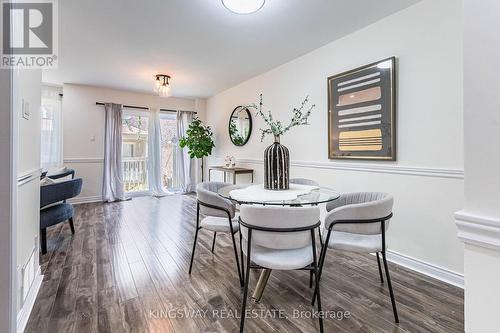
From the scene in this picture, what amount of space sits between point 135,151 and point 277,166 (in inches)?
189

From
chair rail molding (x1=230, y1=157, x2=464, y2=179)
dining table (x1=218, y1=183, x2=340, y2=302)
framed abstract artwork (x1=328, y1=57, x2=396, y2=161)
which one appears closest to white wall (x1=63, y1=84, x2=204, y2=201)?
chair rail molding (x1=230, y1=157, x2=464, y2=179)

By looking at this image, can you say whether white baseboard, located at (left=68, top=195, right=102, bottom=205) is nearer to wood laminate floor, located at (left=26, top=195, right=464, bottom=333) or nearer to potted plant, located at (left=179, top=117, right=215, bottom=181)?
potted plant, located at (left=179, top=117, right=215, bottom=181)

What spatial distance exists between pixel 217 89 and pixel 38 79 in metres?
3.62

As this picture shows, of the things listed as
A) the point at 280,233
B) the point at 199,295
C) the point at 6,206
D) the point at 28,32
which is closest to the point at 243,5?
the point at 280,233

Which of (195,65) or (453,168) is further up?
(195,65)

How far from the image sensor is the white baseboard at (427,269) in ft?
6.39

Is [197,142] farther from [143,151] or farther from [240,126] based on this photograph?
[143,151]

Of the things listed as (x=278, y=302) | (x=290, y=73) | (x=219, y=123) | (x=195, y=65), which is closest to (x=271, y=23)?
(x=290, y=73)

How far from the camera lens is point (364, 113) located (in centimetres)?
257

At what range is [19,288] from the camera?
1.47m

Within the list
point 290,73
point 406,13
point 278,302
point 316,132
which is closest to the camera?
point 278,302

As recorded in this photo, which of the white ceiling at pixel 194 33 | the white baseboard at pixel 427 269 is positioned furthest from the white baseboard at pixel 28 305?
the white baseboard at pixel 427 269

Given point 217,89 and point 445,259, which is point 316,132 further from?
point 217,89

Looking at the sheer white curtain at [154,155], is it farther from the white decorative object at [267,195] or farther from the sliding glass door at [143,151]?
the white decorative object at [267,195]
